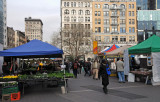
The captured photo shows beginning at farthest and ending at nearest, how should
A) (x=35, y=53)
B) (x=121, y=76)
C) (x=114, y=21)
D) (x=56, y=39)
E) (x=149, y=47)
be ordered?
(x=114, y=21)
(x=56, y=39)
(x=121, y=76)
(x=149, y=47)
(x=35, y=53)

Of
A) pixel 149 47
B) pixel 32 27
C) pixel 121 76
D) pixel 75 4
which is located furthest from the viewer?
pixel 32 27

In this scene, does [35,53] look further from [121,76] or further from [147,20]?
[147,20]

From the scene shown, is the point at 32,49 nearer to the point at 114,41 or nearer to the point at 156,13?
the point at 114,41

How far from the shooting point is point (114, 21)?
2827 inches

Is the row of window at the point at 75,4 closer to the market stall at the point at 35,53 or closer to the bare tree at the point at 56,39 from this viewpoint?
the bare tree at the point at 56,39

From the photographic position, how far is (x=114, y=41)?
71188 mm

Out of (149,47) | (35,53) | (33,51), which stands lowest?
(35,53)

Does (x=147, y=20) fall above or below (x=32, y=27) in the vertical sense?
below

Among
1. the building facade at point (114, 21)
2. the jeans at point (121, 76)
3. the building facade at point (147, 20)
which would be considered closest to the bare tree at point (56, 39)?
the building facade at point (114, 21)

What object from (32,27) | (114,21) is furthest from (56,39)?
(32,27)

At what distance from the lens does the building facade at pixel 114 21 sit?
2808 inches

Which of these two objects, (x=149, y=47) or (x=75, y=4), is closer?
(x=149, y=47)

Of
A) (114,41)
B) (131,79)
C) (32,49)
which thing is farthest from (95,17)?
(32,49)

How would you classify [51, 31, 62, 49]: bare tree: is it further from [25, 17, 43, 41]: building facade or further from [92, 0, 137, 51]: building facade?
[25, 17, 43, 41]: building facade
